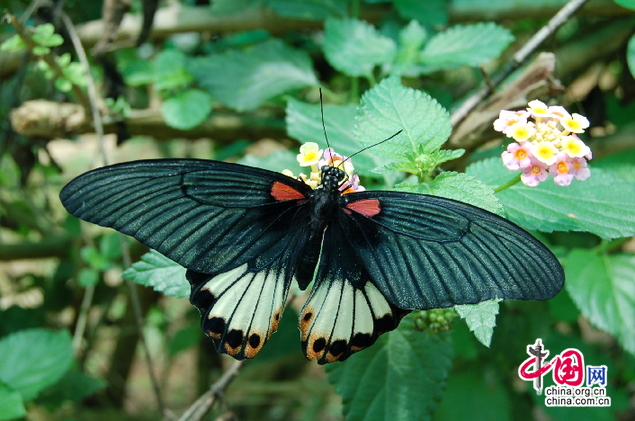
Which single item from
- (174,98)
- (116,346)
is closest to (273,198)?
(174,98)

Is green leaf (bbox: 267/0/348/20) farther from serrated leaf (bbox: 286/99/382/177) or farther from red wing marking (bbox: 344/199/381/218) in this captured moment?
red wing marking (bbox: 344/199/381/218)

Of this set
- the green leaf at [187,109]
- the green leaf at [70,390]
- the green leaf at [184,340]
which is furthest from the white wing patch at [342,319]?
the green leaf at [184,340]

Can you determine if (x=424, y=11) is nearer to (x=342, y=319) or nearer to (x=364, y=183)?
(x=364, y=183)

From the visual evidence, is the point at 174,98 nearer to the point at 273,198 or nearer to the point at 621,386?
the point at 273,198

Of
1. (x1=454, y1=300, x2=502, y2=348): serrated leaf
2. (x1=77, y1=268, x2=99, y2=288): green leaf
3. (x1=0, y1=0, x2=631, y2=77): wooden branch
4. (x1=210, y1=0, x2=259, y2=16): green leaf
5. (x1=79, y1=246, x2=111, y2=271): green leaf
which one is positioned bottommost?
(x1=77, y1=268, x2=99, y2=288): green leaf

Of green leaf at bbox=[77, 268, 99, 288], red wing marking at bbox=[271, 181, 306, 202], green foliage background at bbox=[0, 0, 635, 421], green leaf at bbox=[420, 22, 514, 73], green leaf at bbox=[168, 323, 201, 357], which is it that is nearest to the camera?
red wing marking at bbox=[271, 181, 306, 202]

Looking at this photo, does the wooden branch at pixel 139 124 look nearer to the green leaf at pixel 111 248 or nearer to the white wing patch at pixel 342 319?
the green leaf at pixel 111 248

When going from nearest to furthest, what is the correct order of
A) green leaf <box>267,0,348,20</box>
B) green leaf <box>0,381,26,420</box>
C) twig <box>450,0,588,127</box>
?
green leaf <box>0,381,26,420</box>
twig <box>450,0,588,127</box>
green leaf <box>267,0,348,20</box>

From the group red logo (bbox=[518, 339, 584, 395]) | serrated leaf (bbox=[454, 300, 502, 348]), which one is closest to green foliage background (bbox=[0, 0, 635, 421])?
serrated leaf (bbox=[454, 300, 502, 348])

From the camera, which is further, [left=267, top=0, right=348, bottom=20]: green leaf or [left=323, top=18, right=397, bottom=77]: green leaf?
[left=267, top=0, right=348, bottom=20]: green leaf
